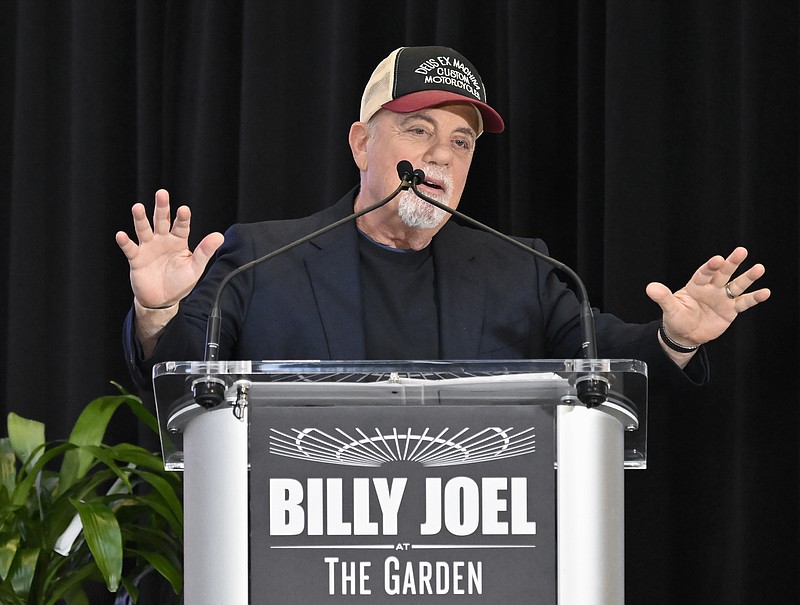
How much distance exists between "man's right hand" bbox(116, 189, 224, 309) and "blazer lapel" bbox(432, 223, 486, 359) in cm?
67

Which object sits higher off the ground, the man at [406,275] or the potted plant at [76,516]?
the man at [406,275]

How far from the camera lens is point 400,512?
122 centimetres

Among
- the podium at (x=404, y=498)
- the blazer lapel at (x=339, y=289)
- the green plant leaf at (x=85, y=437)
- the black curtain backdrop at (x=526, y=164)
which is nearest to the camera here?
the podium at (x=404, y=498)

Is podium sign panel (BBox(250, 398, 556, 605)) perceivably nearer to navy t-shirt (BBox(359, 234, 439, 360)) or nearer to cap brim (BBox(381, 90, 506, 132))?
navy t-shirt (BBox(359, 234, 439, 360))

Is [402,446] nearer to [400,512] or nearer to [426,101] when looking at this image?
[400,512]

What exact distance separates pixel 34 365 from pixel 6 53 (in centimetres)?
88

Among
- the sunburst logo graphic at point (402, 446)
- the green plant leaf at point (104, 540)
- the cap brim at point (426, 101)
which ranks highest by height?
the cap brim at point (426, 101)

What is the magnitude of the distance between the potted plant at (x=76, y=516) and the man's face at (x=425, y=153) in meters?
0.71

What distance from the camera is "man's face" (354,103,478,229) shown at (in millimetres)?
2209

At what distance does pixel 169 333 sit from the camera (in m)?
1.67

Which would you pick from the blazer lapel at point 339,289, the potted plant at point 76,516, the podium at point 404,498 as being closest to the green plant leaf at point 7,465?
the potted plant at point 76,516

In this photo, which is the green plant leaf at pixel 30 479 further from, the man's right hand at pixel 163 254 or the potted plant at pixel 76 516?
the man's right hand at pixel 163 254

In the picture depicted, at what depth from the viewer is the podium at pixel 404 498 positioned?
3.97ft

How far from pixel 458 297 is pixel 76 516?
2.90 feet
